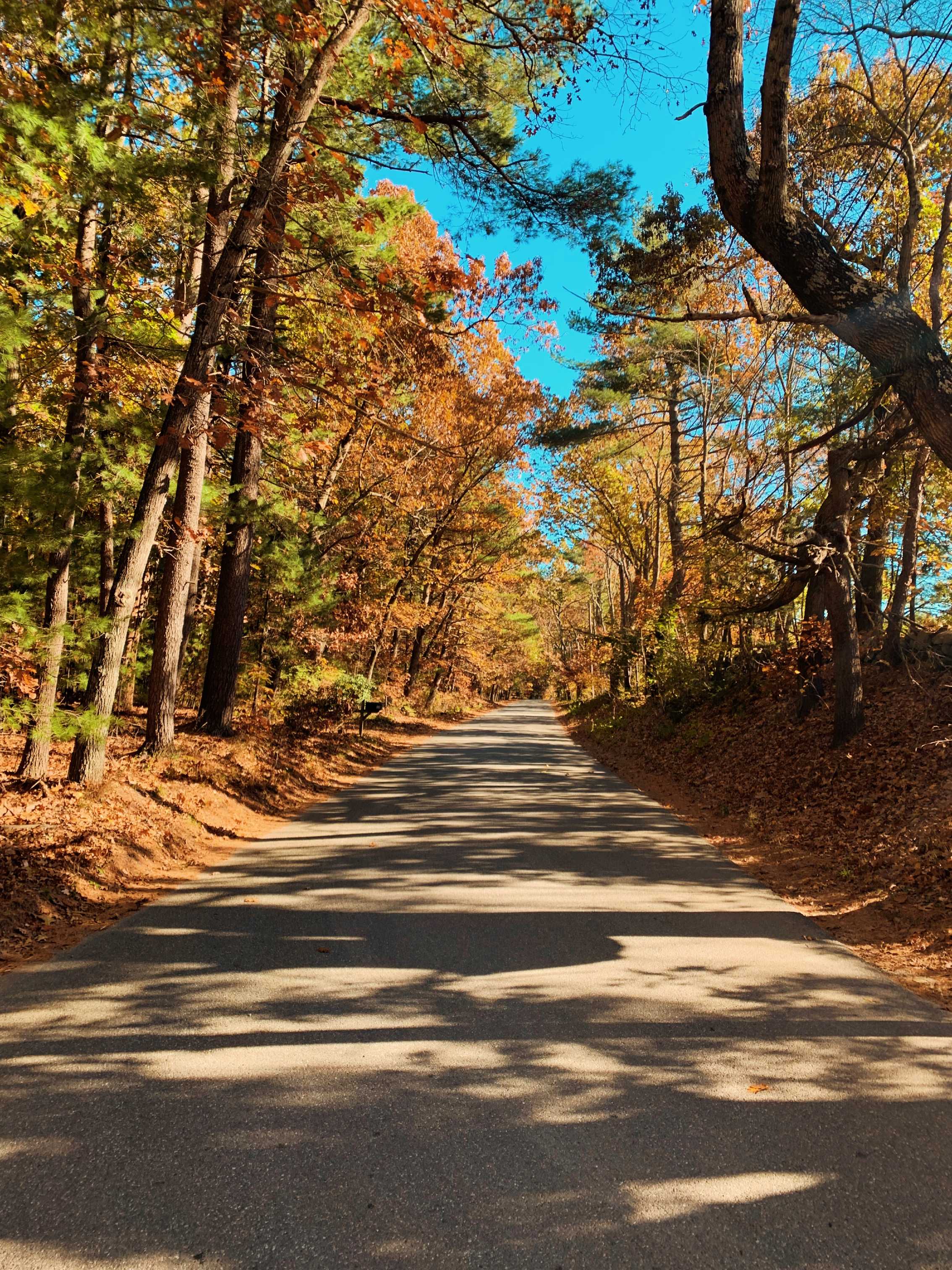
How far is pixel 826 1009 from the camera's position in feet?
13.8

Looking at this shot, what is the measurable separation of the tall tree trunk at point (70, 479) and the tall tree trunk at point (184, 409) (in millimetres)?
376

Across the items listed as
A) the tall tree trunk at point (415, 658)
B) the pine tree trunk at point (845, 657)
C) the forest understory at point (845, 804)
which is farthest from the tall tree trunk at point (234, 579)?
the tall tree trunk at point (415, 658)

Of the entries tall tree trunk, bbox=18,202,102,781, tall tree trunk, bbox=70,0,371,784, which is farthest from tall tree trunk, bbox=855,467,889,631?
tall tree trunk, bbox=18,202,102,781

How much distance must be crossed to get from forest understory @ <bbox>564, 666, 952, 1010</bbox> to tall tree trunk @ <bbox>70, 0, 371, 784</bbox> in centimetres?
693

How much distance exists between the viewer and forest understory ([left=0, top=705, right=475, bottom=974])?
17.8 feet

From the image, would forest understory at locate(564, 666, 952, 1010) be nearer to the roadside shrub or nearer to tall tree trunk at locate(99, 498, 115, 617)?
the roadside shrub

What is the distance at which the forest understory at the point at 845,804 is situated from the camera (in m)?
5.98

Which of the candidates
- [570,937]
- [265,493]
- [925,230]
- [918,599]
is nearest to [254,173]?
[265,493]

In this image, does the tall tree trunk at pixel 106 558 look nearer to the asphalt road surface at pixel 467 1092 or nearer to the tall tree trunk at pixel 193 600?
the tall tree trunk at pixel 193 600

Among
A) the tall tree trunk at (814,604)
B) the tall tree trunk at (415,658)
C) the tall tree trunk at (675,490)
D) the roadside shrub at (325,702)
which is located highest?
the tall tree trunk at (675,490)

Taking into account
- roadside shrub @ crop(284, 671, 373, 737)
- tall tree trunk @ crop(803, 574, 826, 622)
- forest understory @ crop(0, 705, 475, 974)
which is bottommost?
forest understory @ crop(0, 705, 475, 974)

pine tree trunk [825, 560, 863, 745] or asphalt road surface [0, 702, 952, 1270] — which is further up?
pine tree trunk [825, 560, 863, 745]

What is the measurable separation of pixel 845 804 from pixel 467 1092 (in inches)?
296

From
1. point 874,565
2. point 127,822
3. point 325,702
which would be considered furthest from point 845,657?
point 325,702
